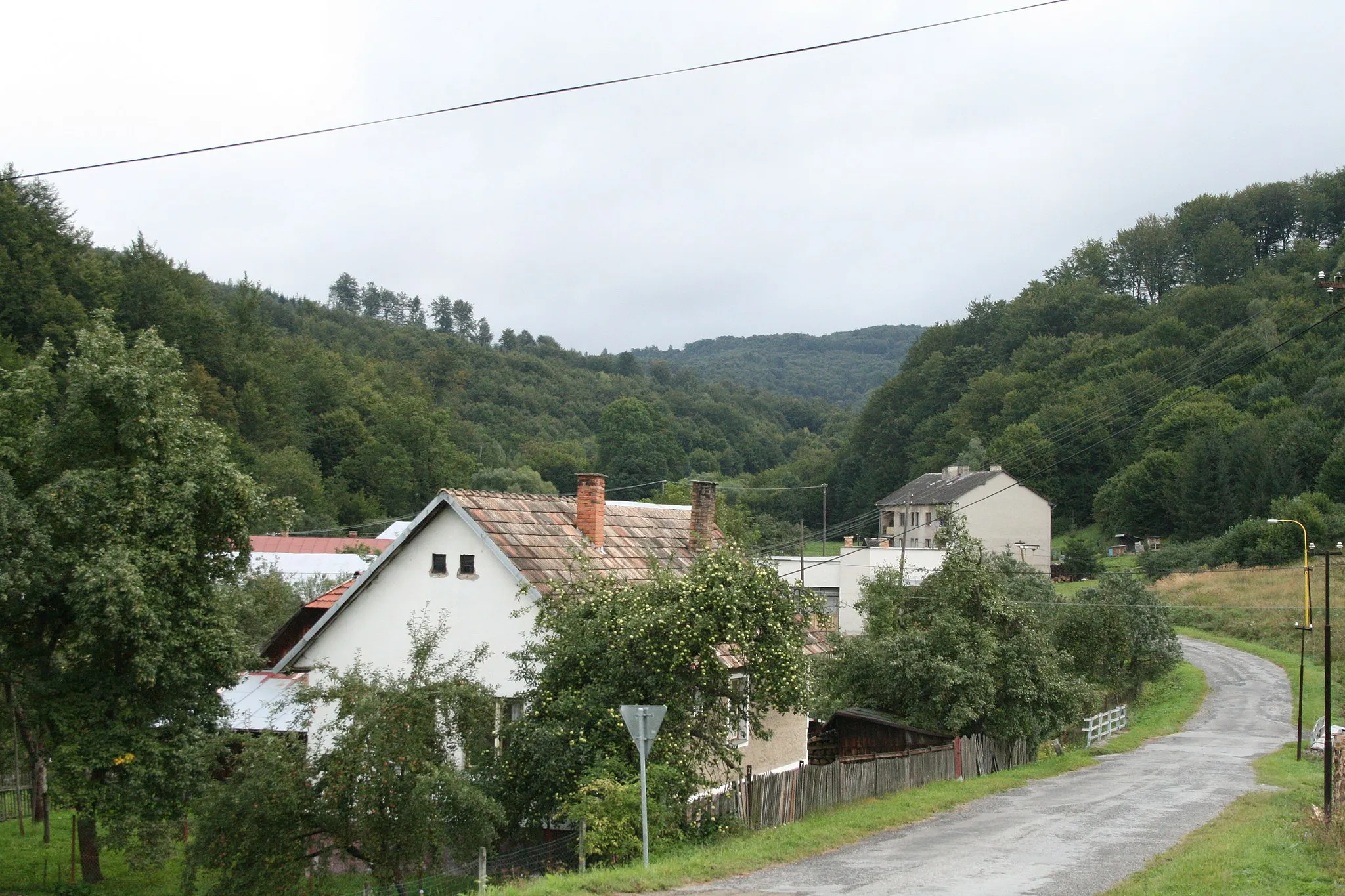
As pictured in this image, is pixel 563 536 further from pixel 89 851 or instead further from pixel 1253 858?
pixel 1253 858

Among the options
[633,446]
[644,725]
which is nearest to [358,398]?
[633,446]

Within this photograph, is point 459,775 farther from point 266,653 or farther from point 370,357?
point 370,357

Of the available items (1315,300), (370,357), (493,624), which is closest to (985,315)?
(1315,300)

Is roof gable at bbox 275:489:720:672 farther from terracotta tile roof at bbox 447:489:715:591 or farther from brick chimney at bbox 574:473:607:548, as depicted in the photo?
brick chimney at bbox 574:473:607:548

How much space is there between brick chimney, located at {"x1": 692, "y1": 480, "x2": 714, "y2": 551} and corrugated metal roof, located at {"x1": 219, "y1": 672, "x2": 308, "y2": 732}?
31.1 feet

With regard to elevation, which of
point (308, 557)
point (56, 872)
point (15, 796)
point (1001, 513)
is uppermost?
point (1001, 513)

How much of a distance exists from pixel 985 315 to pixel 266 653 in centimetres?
11775

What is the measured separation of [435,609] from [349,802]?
Result: 7.33 metres

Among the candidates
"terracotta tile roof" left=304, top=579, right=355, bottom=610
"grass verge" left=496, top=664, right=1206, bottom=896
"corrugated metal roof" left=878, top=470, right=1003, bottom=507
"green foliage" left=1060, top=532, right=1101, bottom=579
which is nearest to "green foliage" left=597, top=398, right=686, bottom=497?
"corrugated metal roof" left=878, top=470, right=1003, bottom=507

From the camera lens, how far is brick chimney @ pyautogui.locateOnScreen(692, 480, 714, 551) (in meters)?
27.3

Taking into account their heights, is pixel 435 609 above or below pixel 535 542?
below

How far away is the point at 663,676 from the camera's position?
1734 cm

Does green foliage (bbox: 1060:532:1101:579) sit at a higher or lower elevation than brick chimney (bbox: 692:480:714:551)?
lower

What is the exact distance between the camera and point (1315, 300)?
87.7m
